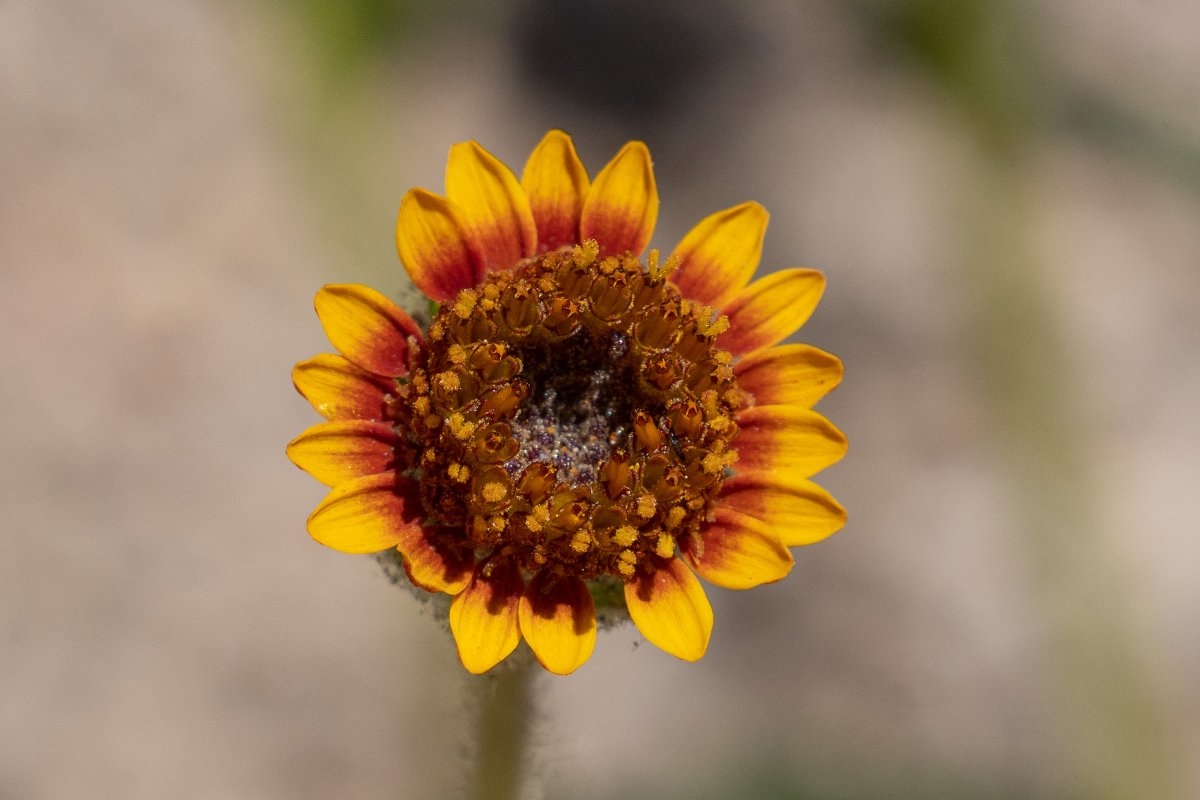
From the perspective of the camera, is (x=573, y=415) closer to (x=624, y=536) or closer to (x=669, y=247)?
(x=624, y=536)

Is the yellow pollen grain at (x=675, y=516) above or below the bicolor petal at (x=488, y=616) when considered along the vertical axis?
above

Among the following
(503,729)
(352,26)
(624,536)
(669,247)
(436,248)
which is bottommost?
(503,729)

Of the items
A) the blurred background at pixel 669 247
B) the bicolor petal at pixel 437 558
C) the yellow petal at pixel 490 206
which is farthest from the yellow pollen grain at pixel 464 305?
the blurred background at pixel 669 247

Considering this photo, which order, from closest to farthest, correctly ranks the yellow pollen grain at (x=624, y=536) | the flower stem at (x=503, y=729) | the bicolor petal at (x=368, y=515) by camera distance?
the bicolor petal at (x=368, y=515) → the yellow pollen grain at (x=624, y=536) → the flower stem at (x=503, y=729)

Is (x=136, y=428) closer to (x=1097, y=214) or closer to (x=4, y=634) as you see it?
(x=4, y=634)

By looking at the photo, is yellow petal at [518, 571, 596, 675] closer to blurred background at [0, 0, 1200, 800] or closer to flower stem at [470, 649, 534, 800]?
flower stem at [470, 649, 534, 800]

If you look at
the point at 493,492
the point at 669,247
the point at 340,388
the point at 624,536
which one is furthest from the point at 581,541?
the point at 669,247

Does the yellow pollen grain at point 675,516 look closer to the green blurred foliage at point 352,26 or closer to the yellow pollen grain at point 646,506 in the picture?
the yellow pollen grain at point 646,506

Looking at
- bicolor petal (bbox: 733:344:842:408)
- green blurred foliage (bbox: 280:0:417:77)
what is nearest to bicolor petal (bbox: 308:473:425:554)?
bicolor petal (bbox: 733:344:842:408)
